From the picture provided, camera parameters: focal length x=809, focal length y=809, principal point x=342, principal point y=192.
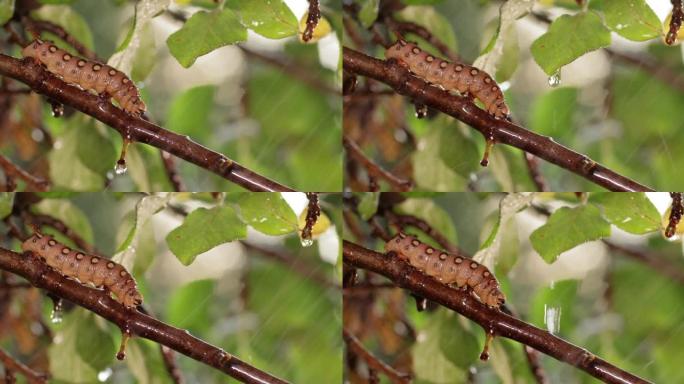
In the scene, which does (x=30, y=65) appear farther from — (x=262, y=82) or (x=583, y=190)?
(x=583, y=190)

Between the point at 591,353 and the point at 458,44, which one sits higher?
the point at 458,44

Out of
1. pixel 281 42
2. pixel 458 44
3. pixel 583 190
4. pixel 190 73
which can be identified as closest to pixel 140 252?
pixel 190 73

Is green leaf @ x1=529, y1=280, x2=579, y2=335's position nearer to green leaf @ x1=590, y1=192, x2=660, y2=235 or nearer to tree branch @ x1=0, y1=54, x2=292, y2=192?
green leaf @ x1=590, y1=192, x2=660, y2=235

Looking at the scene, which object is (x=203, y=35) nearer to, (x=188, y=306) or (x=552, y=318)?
(x=188, y=306)

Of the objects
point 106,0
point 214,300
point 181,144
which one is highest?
point 106,0

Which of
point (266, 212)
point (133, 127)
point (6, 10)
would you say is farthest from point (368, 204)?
point (6, 10)

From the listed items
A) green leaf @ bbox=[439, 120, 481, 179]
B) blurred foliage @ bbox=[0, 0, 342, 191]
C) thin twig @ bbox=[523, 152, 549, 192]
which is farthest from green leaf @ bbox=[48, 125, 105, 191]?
thin twig @ bbox=[523, 152, 549, 192]
